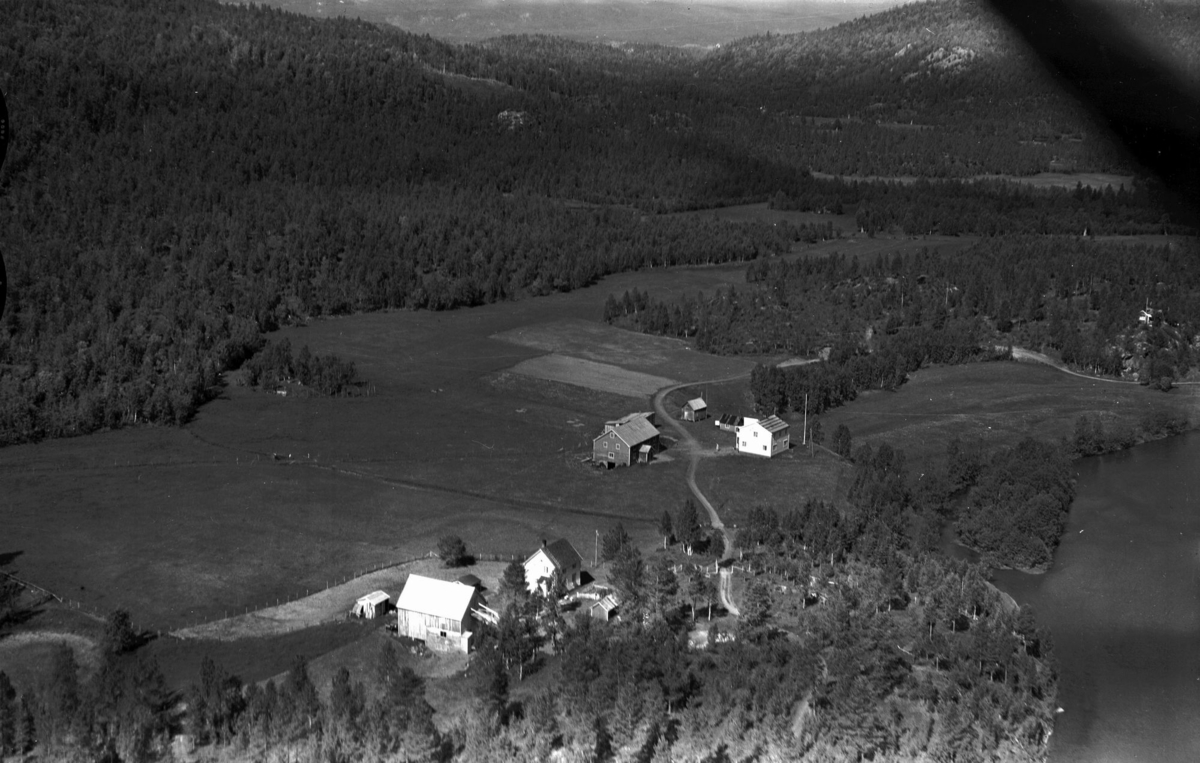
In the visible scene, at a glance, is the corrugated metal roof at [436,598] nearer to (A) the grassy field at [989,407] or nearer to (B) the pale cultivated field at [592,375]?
(A) the grassy field at [989,407]

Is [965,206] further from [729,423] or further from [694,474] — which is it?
[694,474]

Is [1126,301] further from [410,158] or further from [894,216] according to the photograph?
[410,158]

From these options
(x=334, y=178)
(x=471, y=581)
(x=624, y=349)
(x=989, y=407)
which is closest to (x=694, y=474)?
(x=471, y=581)

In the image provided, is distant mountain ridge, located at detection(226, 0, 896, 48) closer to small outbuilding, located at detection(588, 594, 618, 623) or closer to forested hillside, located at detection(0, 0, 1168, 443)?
forested hillside, located at detection(0, 0, 1168, 443)

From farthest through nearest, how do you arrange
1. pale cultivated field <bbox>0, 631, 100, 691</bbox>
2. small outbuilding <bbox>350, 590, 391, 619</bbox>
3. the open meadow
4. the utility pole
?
the utility pole, the open meadow, small outbuilding <bbox>350, 590, 391, 619</bbox>, pale cultivated field <bbox>0, 631, 100, 691</bbox>

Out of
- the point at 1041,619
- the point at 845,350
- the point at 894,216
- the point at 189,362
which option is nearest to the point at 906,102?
the point at 894,216

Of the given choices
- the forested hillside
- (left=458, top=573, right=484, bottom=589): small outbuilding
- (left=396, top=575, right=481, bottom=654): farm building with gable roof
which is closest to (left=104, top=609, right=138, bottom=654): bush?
(left=396, top=575, right=481, bottom=654): farm building with gable roof
